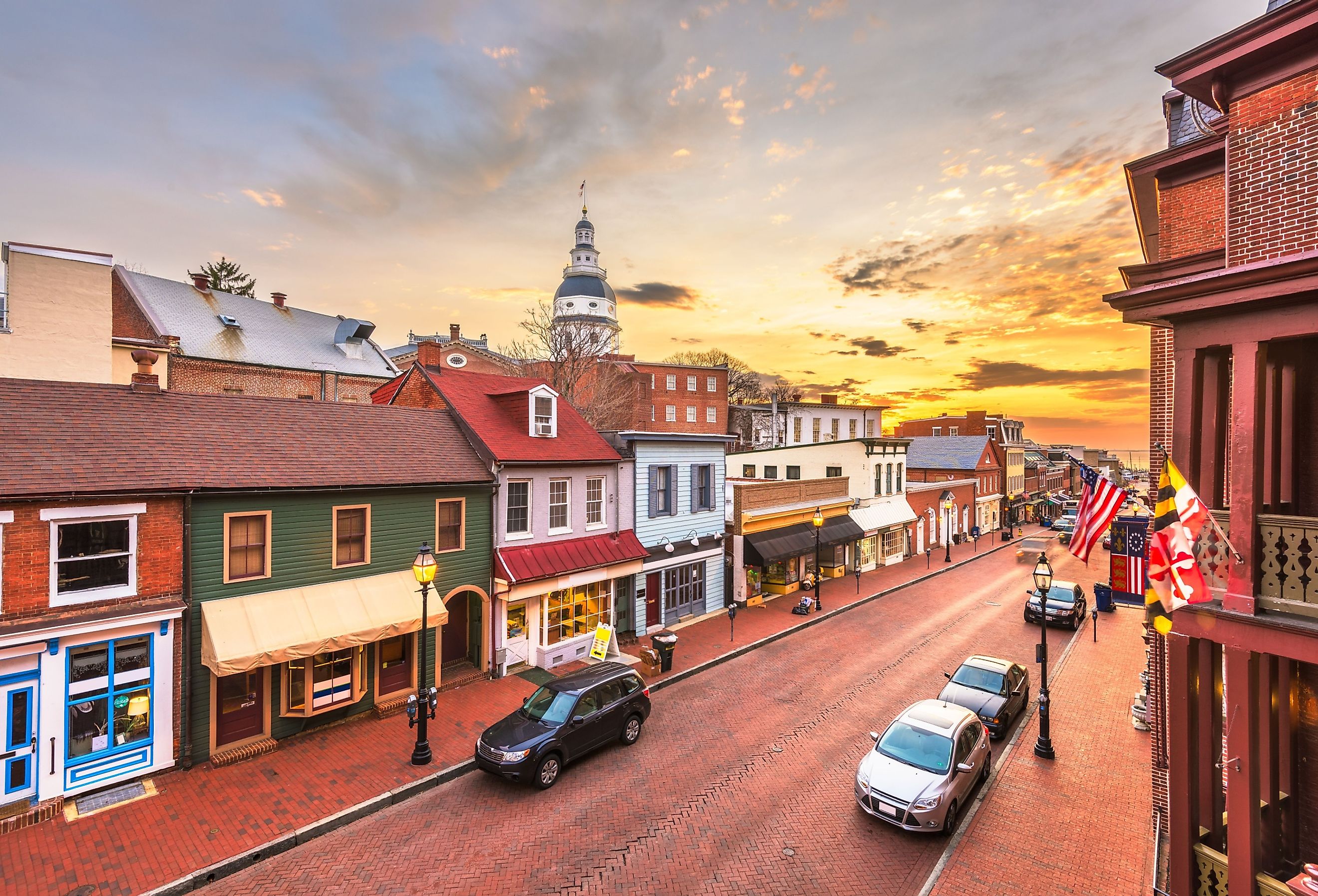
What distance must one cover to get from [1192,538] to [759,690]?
12.3 m

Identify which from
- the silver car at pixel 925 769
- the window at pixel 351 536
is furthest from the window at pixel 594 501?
the silver car at pixel 925 769

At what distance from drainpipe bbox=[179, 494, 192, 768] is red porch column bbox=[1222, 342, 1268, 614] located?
56.1 ft

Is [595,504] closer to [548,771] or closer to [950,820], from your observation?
[548,771]

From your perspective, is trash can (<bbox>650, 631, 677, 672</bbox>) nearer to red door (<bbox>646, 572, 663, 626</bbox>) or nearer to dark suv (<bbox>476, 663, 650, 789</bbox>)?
dark suv (<bbox>476, 663, 650, 789</bbox>)

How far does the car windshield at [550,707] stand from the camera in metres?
12.2

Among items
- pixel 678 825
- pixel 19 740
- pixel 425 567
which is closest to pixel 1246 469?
pixel 678 825

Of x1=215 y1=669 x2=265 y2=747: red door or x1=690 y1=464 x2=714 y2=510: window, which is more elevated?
x1=690 y1=464 x2=714 y2=510: window

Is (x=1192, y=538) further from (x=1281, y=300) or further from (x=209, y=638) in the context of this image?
(x=209, y=638)

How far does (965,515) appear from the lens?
156 feet

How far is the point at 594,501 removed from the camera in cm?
2012

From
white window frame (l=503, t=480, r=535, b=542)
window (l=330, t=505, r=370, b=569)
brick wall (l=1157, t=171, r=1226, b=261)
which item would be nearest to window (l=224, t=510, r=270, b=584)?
window (l=330, t=505, r=370, b=569)

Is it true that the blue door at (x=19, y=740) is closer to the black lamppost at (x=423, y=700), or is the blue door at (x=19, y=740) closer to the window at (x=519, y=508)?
the black lamppost at (x=423, y=700)

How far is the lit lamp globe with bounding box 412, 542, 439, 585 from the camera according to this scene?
12.6 m

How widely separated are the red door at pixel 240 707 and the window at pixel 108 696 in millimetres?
1184
